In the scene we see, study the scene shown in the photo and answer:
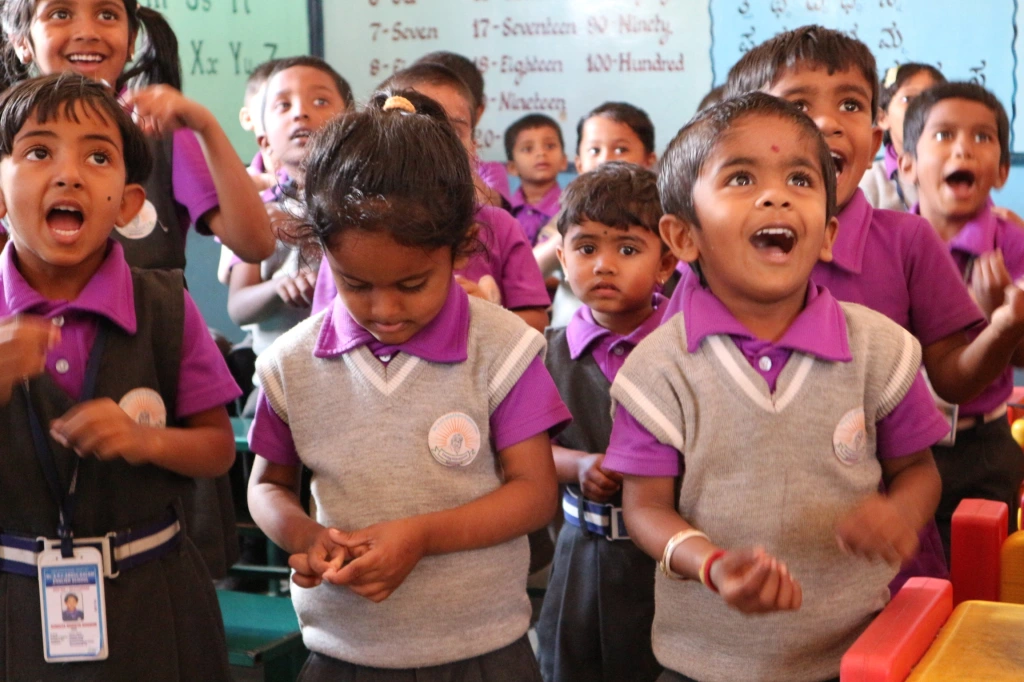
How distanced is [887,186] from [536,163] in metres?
2.04

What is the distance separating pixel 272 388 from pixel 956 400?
1.12 meters

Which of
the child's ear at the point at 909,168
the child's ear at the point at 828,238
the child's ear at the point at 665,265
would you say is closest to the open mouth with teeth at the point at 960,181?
the child's ear at the point at 909,168

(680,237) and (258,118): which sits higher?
(258,118)

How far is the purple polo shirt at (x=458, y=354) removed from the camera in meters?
1.61

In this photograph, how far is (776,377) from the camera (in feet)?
5.05

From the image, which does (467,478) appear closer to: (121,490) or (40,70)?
(121,490)

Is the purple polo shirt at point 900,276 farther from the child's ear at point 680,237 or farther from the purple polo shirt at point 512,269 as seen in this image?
the purple polo shirt at point 512,269

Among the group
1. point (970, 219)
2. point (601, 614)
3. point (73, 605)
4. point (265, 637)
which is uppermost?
point (970, 219)

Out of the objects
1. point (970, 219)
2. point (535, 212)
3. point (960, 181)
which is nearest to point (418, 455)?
point (970, 219)

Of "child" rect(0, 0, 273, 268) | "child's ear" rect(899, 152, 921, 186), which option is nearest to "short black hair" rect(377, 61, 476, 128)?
"child" rect(0, 0, 273, 268)

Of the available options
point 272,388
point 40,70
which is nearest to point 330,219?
point 272,388

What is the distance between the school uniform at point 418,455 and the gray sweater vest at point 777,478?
0.21m

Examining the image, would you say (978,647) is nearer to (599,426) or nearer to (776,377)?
(776,377)

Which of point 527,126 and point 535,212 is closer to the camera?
point 535,212
